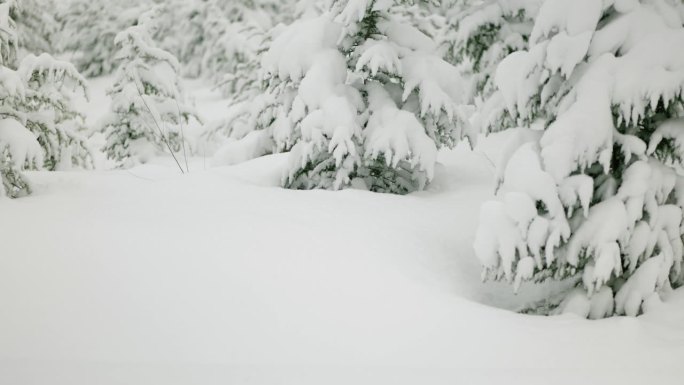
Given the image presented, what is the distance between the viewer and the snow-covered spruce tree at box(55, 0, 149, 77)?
73.8ft

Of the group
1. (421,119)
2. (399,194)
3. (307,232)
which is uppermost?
(421,119)

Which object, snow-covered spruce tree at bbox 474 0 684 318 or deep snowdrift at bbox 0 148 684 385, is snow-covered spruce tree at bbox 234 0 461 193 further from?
snow-covered spruce tree at bbox 474 0 684 318

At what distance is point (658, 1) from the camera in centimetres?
503

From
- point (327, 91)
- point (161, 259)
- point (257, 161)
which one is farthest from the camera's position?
point (257, 161)

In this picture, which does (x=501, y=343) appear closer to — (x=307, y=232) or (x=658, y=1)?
(x=307, y=232)

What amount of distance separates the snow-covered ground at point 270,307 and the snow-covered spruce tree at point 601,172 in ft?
1.44

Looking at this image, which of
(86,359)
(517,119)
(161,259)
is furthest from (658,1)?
(86,359)

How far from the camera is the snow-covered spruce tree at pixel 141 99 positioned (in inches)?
419

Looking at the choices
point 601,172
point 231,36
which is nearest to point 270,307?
point 601,172

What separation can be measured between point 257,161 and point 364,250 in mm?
3441

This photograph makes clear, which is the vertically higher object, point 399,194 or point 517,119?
point 517,119

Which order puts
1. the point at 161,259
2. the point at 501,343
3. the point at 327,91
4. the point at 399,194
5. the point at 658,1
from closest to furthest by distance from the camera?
1. the point at 501,343
2. the point at 161,259
3. the point at 658,1
4. the point at 327,91
5. the point at 399,194

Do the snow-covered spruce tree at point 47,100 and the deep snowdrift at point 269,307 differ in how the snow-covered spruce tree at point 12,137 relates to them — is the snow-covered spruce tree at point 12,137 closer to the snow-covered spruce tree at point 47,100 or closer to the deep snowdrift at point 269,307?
the snow-covered spruce tree at point 47,100

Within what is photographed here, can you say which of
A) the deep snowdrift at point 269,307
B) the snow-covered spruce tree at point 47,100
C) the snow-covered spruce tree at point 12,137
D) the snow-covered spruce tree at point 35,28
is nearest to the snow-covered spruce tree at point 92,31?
the snow-covered spruce tree at point 35,28
